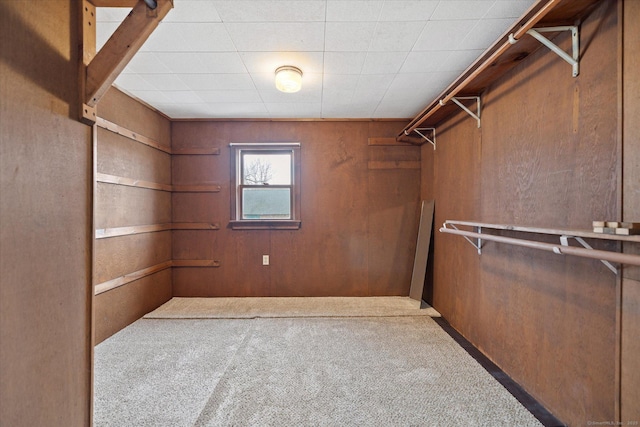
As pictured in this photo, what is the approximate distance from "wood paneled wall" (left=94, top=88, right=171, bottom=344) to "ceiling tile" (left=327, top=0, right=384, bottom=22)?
203 centimetres

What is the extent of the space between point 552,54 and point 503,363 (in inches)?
74.3

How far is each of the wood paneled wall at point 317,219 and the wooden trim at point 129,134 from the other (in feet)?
0.96

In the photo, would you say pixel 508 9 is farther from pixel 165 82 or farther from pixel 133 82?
pixel 133 82

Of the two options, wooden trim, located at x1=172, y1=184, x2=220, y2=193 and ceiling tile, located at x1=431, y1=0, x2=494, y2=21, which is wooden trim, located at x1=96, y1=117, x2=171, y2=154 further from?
ceiling tile, located at x1=431, y1=0, x2=494, y2=21

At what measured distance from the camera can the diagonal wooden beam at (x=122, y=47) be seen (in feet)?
3.38

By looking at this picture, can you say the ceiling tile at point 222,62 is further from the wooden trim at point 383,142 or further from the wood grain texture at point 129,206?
the wooden trim at point 383,142

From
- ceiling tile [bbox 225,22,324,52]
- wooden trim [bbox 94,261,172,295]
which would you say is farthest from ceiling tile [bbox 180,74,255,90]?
wooden trim [bbox 94,261,172,295]

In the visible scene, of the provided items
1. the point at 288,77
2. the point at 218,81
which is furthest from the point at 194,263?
the point at 288,77

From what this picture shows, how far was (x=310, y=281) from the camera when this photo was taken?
3.42 m

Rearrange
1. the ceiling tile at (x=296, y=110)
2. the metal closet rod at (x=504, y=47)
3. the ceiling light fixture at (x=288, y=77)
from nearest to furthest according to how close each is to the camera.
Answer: the metal closet rod at (x=504, y=47) < the ceiling light fixture at (x=288, y=77) < the ceiling tile at (x=296, y=110)

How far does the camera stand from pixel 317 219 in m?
3.43

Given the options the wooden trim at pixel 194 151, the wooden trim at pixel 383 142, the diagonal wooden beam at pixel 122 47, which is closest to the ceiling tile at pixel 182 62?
the diagonal wooden beam at pixel 122 47

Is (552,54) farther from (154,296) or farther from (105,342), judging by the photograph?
(154,296)

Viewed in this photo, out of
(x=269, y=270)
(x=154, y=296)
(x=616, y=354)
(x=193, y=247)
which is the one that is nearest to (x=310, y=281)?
(x=269, y=270)
